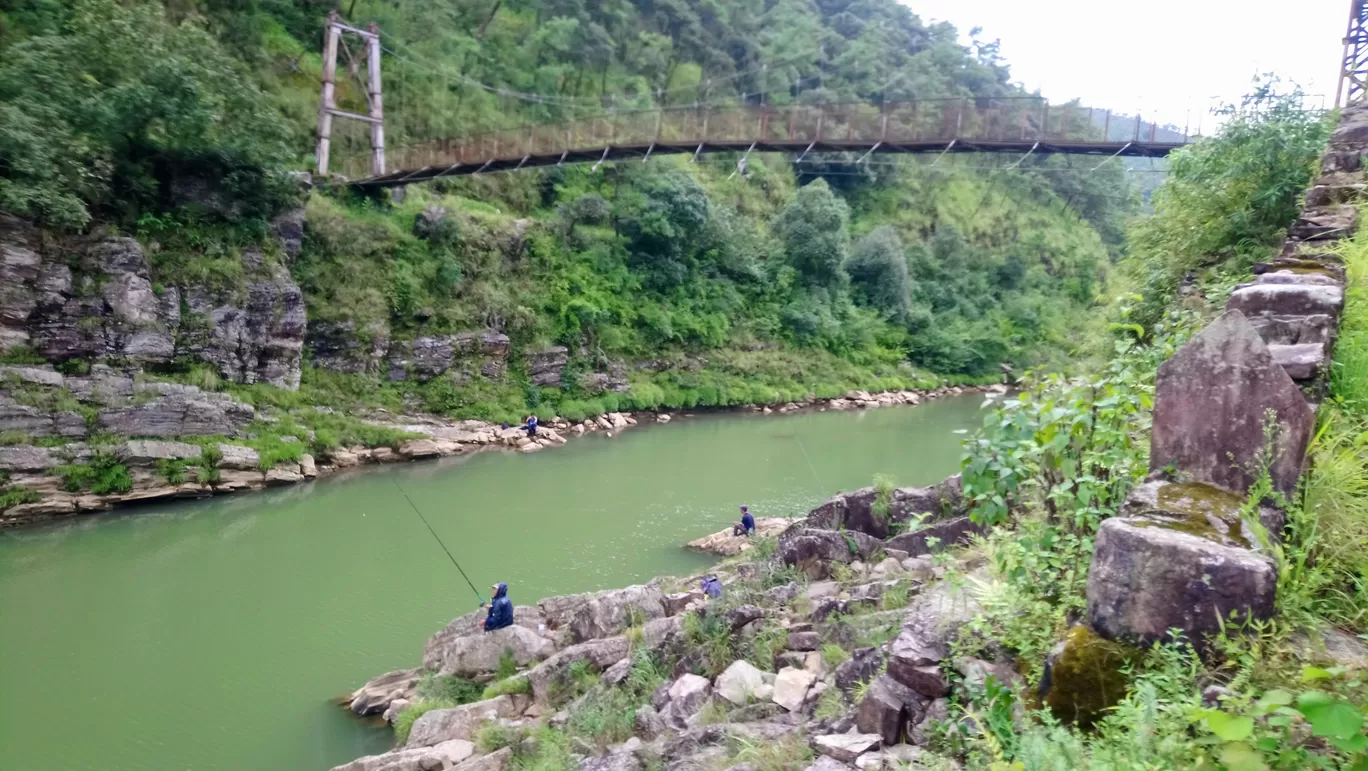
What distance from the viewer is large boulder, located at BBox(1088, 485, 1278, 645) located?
1943 mm

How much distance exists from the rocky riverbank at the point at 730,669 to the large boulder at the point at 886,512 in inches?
0.8

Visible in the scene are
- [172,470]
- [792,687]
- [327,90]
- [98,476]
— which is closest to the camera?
[792,687]

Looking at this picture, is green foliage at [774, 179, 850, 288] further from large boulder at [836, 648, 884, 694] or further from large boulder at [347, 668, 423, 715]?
large boulder at [836, 648, 884, 694]

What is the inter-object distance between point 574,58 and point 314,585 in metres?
24.8

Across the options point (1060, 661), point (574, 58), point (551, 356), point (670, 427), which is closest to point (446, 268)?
point (551, 356)

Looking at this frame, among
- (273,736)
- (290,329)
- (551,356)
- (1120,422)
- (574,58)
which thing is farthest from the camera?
(574,58)

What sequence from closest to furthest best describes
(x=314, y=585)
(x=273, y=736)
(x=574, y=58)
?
1. (x=273, y=736)
2. (x=314, y=585)
3. (x=574, y=58)

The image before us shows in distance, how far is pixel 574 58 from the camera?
1141 inches

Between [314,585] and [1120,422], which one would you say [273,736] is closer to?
[314,585]

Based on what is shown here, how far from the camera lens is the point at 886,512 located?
24.3ft

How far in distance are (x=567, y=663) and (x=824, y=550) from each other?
2232mm

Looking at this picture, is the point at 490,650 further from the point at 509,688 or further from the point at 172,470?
the point at 172,470

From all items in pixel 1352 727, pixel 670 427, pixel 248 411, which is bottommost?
pixel 670 427

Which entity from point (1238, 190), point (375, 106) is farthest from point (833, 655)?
point (375, 106)
